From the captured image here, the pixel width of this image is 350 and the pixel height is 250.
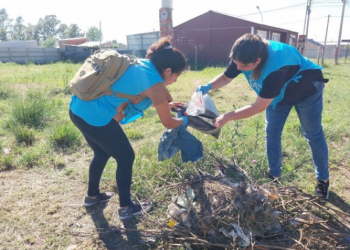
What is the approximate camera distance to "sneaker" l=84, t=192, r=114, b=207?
103 inches

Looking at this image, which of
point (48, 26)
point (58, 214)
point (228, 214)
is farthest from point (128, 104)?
point (48, 26)

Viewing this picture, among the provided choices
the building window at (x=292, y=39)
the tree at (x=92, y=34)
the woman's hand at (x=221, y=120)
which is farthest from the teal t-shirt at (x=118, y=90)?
the tree at (x=92, y=34)

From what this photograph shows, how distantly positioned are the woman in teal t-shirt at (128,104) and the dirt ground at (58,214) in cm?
38

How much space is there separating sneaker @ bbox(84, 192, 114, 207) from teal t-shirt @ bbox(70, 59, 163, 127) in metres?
0.91

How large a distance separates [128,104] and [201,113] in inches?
23.9

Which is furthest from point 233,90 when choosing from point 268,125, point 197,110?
point 197,110

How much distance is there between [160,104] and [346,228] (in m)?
1.76

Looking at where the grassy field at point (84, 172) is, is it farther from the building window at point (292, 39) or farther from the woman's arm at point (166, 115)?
the building window at point (292, 39)

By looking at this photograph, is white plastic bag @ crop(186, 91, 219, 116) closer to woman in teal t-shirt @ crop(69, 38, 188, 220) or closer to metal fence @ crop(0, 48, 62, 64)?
woman in teal t-shirt @ crop(69, 38, 188, 220)

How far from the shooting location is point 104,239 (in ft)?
7.38

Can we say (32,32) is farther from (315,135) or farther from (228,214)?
(228,214)

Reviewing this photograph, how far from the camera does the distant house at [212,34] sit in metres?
18.3

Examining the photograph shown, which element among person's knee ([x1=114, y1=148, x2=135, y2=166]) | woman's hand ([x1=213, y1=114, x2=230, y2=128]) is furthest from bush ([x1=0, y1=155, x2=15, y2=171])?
woman's hand ([x1=213, y1=114, x2=230, y2=128])

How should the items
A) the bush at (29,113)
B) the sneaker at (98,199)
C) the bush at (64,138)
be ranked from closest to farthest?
the sneaker at (98,199) < the bush at (64,138) < the bush at (29,113)
